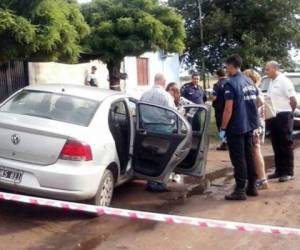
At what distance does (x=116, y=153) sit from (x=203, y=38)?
19.5 meters

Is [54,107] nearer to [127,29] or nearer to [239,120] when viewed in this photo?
[239,120]

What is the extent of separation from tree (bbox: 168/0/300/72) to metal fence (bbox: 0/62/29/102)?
11.7 m

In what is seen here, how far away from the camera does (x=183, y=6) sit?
2583 centimetres

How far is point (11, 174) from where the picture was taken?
5.70m

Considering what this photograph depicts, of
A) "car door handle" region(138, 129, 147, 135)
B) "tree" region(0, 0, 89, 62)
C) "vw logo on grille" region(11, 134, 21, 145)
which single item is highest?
"tree" region(0, 0, 89, 62)

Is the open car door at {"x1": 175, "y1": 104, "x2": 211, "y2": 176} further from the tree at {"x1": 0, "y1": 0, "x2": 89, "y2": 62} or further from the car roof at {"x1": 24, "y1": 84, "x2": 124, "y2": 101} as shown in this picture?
the tree at {"x1": 0, "y1": 0, "x2": 89, "y2": 62}

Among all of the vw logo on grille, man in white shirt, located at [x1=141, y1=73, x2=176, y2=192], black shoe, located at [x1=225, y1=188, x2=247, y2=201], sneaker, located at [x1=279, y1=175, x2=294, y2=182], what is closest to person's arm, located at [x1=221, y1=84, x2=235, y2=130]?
man in white shirt, located at [x1=141, y1=73, x2=176, y2=192]

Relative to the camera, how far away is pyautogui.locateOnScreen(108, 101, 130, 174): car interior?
654 cm

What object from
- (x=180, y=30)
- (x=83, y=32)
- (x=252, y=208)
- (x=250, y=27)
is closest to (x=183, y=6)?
(x=250, y=27)

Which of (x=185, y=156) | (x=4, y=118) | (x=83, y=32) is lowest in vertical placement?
(x=185, y=156)

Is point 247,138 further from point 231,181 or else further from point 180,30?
point 180,30

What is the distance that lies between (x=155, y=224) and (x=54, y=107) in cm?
182

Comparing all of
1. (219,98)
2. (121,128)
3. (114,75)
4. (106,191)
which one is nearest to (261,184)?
Result: (121,128)

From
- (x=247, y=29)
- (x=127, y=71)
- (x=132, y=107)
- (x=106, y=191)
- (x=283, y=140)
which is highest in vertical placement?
(x=247, y=29)
